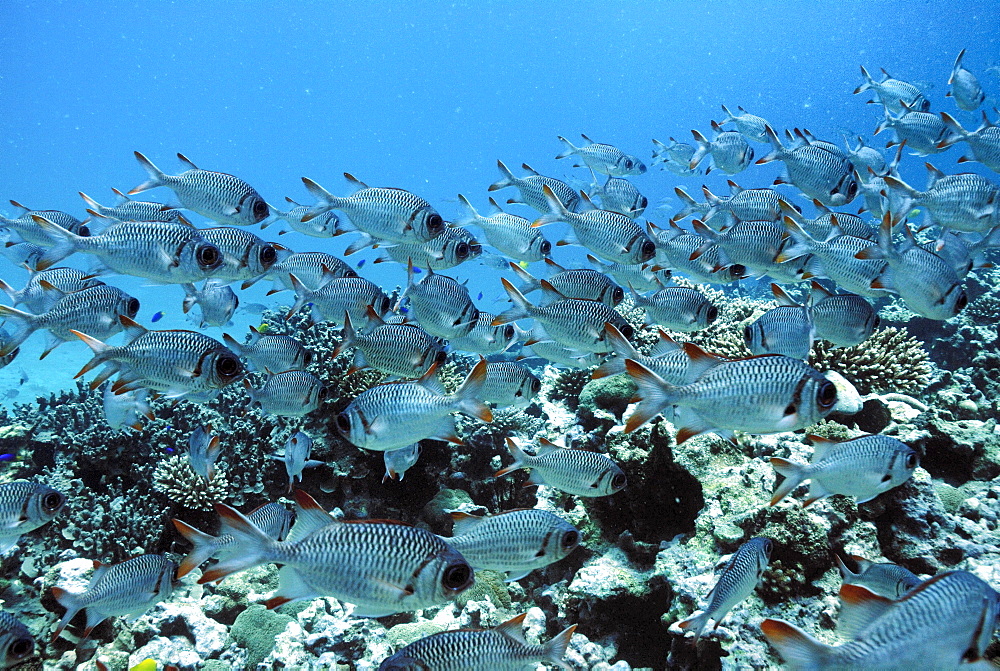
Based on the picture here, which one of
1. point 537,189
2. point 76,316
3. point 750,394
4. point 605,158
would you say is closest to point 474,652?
point 750,394

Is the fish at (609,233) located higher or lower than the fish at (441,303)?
higher

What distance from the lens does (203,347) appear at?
3615mm

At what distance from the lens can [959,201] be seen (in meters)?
5.04

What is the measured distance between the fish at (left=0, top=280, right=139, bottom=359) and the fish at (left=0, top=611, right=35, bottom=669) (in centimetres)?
200

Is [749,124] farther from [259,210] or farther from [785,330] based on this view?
[259,210]

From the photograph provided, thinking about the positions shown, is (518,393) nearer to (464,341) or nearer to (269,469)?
(464,341)

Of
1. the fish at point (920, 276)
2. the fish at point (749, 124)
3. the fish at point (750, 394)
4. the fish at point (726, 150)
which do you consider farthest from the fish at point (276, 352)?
the fish at point (749, 124)

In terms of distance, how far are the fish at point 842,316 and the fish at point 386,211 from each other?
3.29m

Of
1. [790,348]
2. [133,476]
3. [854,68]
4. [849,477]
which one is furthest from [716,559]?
[854,68]

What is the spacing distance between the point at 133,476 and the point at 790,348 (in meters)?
7.46

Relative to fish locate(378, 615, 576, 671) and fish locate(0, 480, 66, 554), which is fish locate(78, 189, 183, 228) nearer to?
fish locate(0, 480, 66, 554)

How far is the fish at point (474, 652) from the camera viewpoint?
237 centimetres

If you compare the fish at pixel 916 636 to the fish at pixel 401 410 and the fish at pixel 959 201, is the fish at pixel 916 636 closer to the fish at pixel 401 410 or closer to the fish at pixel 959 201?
the fish at pixel 401 410

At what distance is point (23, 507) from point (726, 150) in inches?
349
